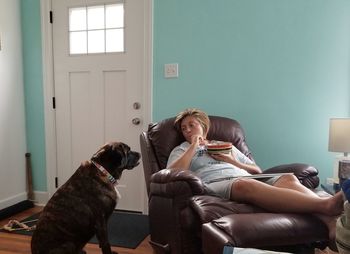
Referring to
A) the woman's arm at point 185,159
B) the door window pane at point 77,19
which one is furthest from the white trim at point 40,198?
the woman's arm at point 185,159

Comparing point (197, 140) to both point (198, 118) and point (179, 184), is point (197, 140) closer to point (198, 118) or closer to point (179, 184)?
point (198, 118)

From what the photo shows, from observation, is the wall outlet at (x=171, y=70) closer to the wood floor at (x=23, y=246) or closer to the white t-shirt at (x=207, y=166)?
the white t-shirt at (x=207, y=166)

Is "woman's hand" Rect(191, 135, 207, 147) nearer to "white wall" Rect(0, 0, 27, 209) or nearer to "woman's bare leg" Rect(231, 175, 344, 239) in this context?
"woman's bare leg" Rect(231, 175, 344, 239)

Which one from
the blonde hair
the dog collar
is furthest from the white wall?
the blonde hair

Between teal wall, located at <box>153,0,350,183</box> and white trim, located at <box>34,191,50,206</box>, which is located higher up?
teal wall, located at <box>153,0,350,183</box>

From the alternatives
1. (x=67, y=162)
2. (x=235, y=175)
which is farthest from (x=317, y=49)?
(x=67, y=162)

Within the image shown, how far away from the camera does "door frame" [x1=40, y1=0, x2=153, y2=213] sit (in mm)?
2713

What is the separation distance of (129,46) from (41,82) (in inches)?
40.6

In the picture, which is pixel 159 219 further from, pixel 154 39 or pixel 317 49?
pixel 317 49

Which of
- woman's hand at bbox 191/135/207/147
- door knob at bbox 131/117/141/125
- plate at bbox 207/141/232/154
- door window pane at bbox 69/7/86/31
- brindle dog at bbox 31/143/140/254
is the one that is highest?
door window pane at bbox 69/7/86/31

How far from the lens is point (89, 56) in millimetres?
2885

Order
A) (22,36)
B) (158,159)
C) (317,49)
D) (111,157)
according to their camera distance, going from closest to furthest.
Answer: (111,157)
(158,159)
(317,49)
(22,36)

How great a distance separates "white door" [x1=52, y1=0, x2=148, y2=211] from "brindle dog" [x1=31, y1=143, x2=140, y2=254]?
40.8 inches

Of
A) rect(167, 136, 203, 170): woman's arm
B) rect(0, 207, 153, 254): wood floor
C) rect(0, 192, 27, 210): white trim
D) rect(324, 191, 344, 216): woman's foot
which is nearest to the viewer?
rect(324, 191, 344, 216): woman's foot
